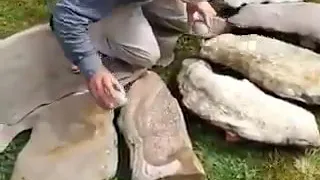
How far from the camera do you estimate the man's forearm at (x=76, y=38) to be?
107 centimetres

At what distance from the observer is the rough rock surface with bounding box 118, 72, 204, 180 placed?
1.08m

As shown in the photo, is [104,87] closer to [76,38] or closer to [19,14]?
[76,38]

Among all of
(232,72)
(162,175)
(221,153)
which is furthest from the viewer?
(232,72)

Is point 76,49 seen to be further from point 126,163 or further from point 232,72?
point 232,72

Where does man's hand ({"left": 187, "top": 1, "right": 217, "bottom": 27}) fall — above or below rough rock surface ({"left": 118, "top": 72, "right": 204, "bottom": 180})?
above

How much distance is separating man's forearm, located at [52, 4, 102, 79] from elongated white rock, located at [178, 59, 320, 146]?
0.18 m

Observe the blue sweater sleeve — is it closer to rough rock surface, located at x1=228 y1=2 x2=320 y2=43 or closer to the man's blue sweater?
the man's blue sweater

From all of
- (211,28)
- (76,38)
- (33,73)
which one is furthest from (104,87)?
(211,28)

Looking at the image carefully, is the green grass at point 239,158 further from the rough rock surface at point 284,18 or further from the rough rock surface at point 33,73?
the rough rock surface at point 284,18

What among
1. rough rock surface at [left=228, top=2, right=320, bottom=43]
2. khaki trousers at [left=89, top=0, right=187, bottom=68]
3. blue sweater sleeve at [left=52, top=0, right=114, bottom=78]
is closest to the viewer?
blue sweater sleeve at [left=52, top=0, right=114, bottom=78]

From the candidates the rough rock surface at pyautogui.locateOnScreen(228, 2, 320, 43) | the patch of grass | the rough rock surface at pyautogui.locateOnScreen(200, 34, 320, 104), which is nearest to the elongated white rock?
the rough rock surface at pyautogui.locateOnScreen(200, 34, 320, 104)

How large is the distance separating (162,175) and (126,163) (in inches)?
4.0

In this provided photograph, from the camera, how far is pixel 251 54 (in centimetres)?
124

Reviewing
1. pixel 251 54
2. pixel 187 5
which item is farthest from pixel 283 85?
pixel 187 5
